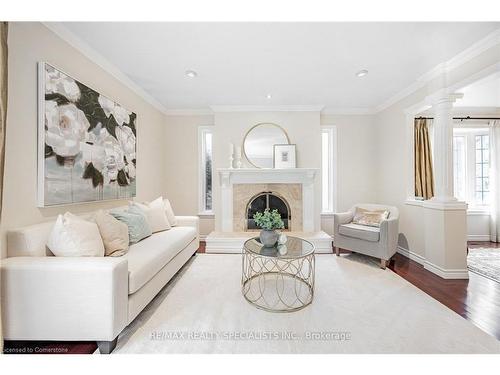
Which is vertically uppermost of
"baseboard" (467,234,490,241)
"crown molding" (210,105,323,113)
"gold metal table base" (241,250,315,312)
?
"crown molding" (210,105,323,113)

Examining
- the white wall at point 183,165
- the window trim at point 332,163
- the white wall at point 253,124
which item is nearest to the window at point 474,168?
the window trim at point 332,163

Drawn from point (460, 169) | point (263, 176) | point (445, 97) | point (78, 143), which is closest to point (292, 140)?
point (263, 176)

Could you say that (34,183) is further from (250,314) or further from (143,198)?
(250,314)

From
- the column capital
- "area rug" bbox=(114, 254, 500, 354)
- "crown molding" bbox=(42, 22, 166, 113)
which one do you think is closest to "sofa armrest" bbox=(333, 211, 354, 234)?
"area rug" bbox=(114, 254, 500, 354)

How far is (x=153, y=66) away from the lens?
2.72 meters

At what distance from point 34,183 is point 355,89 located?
402cm

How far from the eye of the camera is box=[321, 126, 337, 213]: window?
14.6ft

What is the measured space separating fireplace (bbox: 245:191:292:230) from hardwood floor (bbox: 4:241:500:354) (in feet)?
5.86

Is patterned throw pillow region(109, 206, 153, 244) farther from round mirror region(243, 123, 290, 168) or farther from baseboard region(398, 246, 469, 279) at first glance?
baseboard region(398, 246, 469, 279)

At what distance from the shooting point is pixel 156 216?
302 cm

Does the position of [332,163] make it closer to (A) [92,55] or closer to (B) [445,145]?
(B) [445,145]

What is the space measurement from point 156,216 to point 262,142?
7.64 feet

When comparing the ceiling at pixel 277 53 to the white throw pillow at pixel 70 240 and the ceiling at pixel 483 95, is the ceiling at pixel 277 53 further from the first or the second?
the white throw pillow at pixel 70 240
